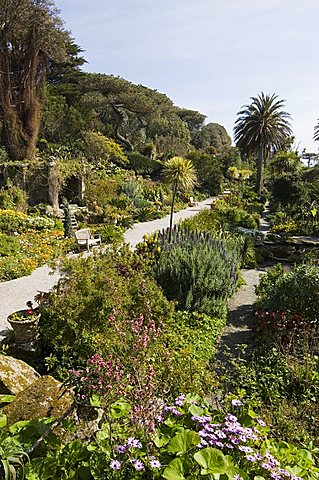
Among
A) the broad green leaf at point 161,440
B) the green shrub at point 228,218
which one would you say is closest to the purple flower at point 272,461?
the broad green leaf at point 161,440

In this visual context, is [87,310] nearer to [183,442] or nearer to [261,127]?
[183,442]

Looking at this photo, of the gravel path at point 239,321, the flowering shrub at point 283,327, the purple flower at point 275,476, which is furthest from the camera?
the gravel path at point 239,321

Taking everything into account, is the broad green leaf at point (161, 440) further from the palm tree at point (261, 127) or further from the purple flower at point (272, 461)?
the palm tree at point (261, 127)

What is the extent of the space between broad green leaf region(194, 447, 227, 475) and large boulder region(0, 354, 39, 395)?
6.93 ft

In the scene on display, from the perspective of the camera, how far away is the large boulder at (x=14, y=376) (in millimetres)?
3383

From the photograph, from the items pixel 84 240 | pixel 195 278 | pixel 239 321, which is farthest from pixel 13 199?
pixel 239 321

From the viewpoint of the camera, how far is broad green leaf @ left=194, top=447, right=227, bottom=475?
179cm

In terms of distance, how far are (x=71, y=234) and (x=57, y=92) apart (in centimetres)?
2066

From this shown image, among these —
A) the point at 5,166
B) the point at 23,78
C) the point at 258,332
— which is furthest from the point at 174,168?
the point at 23,78

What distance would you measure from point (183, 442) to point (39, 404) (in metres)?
1.36

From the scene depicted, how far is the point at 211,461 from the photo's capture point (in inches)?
72.4

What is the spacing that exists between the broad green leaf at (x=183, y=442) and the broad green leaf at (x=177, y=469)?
53 millimetres

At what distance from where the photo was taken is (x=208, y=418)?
2189 millimetres

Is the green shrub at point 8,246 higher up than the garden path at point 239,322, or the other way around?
the green shrub at point 8,246
